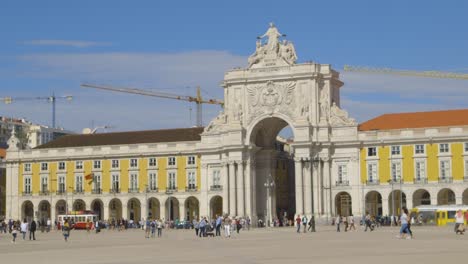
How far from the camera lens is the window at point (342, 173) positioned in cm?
10756

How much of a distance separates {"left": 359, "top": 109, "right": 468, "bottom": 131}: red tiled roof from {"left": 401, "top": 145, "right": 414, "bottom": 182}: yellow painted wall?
403cm

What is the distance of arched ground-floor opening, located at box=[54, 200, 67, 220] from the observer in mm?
122812

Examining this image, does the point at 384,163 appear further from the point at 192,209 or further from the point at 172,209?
the point at 172,209

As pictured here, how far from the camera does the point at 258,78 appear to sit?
11131cm

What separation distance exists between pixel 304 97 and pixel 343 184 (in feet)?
33.7

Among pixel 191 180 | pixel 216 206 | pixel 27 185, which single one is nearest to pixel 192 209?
pixel 216 206

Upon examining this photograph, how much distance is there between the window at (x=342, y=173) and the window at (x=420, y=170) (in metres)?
7.74

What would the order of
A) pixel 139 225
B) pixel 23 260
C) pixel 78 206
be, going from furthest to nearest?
1. pixel 78 206
2. pixel 139 225
3. pixel 23 260

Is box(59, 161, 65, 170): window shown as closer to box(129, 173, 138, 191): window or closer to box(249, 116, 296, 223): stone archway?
box(129, 173, 138, 191): window

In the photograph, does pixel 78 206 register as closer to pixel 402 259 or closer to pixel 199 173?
pixel 199 173

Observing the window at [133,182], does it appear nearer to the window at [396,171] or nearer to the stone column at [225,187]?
the stone column at [225,187]

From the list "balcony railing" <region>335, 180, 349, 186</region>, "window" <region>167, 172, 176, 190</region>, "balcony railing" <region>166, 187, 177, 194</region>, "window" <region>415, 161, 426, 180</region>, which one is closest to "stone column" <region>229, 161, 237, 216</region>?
"balcony railing" <region>166, 187, 177, 194</region>

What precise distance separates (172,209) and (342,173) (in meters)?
22.9

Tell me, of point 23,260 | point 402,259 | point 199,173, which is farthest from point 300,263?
point 199,173
